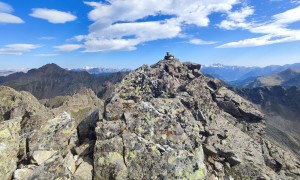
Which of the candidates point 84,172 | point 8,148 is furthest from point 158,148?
point 8,148

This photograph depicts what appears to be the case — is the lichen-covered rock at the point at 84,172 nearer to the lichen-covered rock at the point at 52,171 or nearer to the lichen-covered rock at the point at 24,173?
the lichen-covered rock at the point at 52,171

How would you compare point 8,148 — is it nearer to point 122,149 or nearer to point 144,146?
point 122,149

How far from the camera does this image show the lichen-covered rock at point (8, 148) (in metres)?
18.7

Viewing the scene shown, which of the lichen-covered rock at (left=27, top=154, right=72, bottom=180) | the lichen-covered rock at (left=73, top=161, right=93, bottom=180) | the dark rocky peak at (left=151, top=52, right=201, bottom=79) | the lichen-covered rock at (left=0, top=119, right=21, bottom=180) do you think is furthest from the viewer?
the dark rocky peak at (left=151, top=52, right=201, bottom=79)

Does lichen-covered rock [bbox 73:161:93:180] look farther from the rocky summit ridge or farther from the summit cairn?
the summit cairn

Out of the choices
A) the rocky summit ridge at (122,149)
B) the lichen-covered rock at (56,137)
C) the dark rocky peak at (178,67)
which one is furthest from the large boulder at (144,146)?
the dark rocky peak at (178,67)

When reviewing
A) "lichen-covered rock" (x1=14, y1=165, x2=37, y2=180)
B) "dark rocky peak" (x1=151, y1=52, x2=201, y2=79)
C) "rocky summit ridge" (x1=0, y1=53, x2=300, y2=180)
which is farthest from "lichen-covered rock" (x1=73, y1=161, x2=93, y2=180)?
"dark rocky peak" (x1=151, y1=52, x2=201, y2=79)

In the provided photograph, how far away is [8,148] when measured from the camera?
19.9m

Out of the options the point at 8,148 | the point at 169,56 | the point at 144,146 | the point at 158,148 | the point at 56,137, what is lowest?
the point at 158,148

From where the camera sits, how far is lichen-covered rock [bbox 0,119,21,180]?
1870cm

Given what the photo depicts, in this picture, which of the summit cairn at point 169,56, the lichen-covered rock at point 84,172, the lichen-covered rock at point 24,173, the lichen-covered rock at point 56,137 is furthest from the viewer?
the summit cairn at point 169,56

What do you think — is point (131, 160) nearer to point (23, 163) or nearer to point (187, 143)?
point (187, 143)

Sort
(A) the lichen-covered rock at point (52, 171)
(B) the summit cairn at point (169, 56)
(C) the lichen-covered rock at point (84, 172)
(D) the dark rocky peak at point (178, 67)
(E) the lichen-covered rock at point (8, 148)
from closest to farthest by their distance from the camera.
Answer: (A) the lichen-covered rock at point (52, 171) → (E) the lichen-covered rock at point (8, 148) → (C) the lichen-covered rock at point (84, 172) → (D) the dark rocky peak at point (178, 67) → (B) the summit cairn at point (169, 56)

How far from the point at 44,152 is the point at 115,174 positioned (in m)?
6.75
